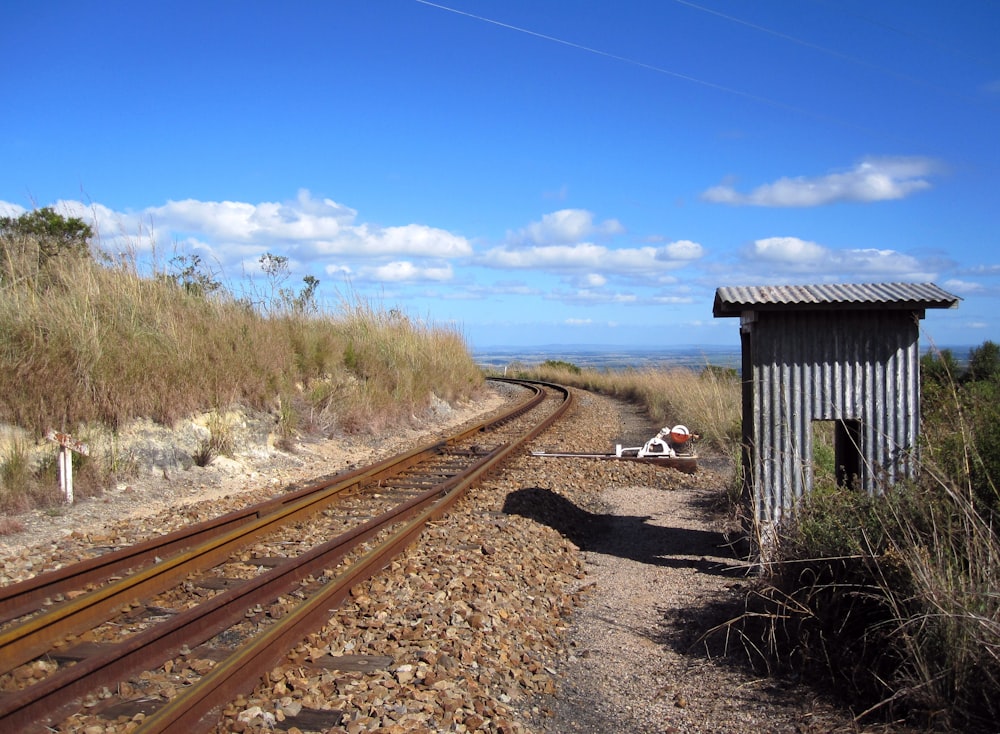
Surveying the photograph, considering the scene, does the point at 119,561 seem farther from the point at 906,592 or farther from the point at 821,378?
the point at 821,378

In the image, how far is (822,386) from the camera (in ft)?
22.3

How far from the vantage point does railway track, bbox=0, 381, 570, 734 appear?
4.05 meters

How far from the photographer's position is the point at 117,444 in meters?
9.88

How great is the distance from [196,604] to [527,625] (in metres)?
2.28

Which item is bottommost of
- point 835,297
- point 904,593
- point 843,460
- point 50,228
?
point 904,593

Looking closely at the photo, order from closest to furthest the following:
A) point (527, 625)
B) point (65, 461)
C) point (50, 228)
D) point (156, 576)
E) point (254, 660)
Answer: point (254, 660)
point (527, 625)
point (156, 576)
point (65, 461)
point (50, 228)

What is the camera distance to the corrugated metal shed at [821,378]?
6.68 meters

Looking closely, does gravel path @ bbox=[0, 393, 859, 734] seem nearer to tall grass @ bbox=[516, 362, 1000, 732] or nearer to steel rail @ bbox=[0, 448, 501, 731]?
steel rail @ bbox=[0, 448, 501, 731]

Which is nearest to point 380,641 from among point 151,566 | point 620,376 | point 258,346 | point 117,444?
point 151,566

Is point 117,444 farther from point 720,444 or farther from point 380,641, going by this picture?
point 720,444

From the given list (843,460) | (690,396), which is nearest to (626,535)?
(843,460)

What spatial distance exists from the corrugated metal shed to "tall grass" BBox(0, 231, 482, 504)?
24.1 ft

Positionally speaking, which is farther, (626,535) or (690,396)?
(690,396)

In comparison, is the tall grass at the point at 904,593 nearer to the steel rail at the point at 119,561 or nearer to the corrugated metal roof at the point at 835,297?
the corrugated metal roof at the point at 835,297
